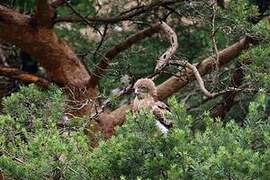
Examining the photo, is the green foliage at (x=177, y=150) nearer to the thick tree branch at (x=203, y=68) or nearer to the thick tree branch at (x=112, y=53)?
the thick tree branch at (x=112, y=53)

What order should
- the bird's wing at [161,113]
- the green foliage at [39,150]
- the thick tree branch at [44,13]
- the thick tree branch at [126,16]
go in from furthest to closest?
the thick tree branch at [126,16], the thick tree branch at [44,13], the bird's wing at [161,113], the green foliage at [39,150]

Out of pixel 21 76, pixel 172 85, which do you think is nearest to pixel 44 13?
pixel 21 76

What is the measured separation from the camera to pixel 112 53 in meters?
5.52

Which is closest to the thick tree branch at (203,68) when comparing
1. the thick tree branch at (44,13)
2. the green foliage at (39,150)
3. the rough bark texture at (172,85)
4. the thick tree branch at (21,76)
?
the rough bark texture at (172,85)

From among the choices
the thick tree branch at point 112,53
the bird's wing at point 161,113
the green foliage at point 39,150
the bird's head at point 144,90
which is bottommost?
the thick tree branch at point 112,53

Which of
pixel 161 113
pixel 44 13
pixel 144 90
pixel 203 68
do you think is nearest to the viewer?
pixel 161 113

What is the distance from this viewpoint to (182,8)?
535 centimetres

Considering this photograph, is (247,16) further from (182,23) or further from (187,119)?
(182,23)

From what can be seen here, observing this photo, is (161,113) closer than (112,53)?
Yes

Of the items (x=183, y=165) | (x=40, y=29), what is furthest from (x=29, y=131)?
(x=40, y=29)

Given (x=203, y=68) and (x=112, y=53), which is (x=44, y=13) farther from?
(x=203, y=68)

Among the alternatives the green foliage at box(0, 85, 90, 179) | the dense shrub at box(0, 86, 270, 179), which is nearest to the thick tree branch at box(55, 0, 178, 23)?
the green foliage at box(0, 85, 90, 179)

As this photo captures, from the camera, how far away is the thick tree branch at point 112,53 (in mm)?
5262

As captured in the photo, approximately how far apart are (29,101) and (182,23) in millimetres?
4110
